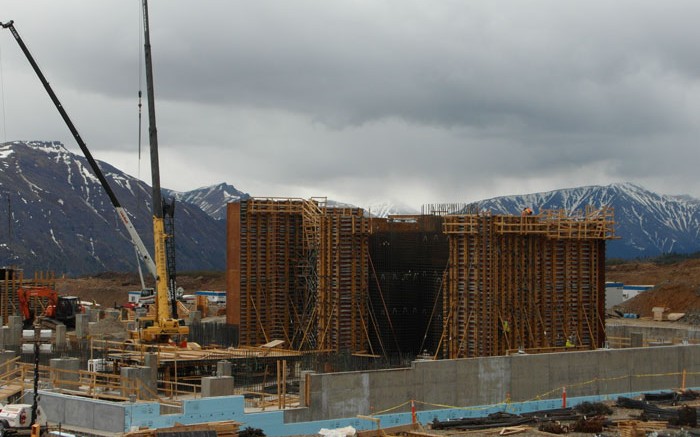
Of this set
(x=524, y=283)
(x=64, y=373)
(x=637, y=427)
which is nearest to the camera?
(x=637, y=427)

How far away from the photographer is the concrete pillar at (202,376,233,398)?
2748 centimetres

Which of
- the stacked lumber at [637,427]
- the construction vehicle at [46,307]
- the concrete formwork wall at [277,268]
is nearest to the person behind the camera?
the stacked lumber at [637,427]

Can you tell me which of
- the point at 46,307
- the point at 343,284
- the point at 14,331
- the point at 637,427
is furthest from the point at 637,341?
the point at 46,307

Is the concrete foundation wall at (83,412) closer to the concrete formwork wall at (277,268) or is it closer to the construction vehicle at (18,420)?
the construction vehicle at (18,420)

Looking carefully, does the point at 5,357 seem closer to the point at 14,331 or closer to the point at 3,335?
the point at 3,335

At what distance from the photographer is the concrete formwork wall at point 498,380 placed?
2909cm

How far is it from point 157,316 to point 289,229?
22.9ft

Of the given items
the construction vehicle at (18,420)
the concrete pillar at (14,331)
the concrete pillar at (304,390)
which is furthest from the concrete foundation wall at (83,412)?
the concrete pillar at (14,331)

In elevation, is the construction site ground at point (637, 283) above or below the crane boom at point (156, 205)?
below

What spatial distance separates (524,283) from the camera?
37.8 m

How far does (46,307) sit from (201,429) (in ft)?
114

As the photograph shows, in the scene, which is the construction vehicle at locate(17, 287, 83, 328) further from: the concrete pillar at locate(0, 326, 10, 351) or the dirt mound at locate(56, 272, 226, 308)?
the dirt mound at locate(56, 272, 226, 308)

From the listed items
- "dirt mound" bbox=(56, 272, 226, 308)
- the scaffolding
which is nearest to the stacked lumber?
the scaffolding

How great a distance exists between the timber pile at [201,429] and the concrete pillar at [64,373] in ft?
18.5
